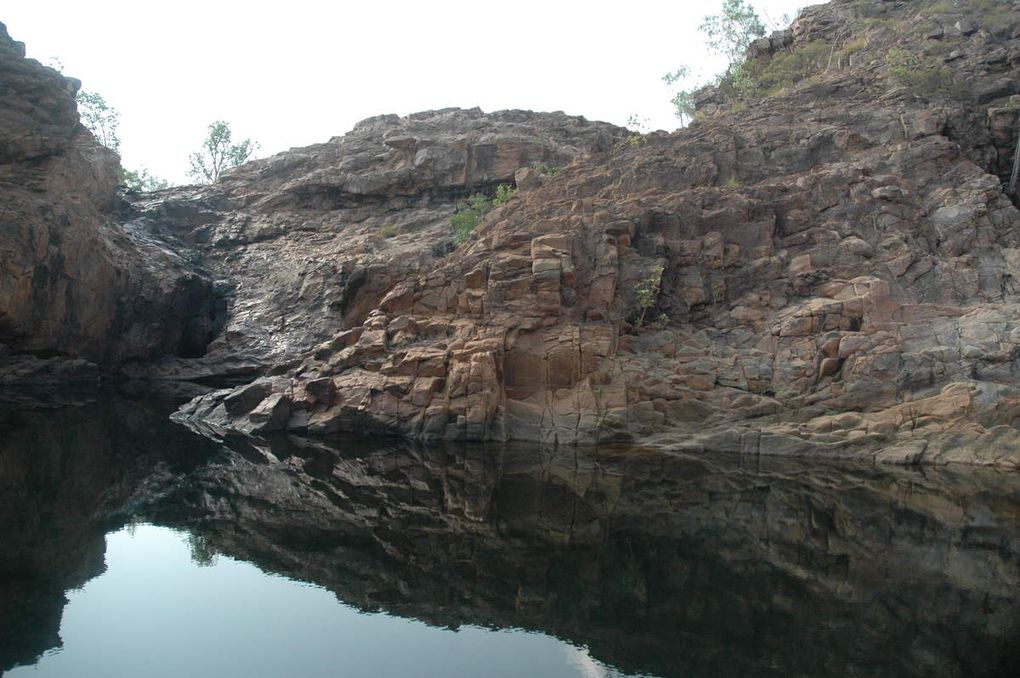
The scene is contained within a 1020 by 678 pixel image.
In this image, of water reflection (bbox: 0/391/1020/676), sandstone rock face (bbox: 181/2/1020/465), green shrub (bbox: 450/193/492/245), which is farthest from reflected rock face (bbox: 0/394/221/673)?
green shrub (bbox: 450/193/492/245)

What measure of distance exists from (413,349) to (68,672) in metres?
19.0

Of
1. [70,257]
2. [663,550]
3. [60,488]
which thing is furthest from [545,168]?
[663,550]

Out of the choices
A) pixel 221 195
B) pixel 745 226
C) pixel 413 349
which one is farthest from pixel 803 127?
pixel 221 195

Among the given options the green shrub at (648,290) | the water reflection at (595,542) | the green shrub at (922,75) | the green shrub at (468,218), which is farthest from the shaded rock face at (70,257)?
the green shrub at (922,75)

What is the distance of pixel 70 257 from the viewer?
3347 cm

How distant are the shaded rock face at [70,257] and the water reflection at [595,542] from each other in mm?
12481

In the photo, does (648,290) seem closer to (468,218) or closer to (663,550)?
(468,218)

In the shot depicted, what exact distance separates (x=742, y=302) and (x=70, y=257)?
28854 mm

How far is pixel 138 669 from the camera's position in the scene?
8.60m

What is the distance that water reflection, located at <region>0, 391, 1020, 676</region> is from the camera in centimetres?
975

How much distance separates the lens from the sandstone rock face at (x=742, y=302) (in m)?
24.0

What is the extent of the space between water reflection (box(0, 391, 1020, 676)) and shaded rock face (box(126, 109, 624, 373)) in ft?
47.9

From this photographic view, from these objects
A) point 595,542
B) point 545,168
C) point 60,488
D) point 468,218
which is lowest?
point 60,488

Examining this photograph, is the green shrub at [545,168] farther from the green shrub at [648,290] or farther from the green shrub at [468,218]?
the green shrub at [648,290]
